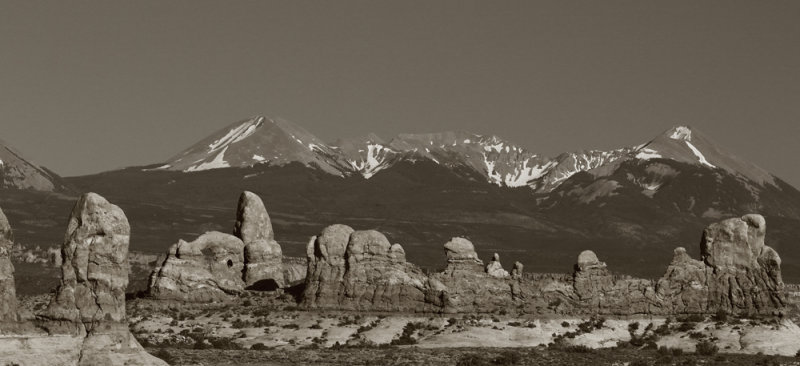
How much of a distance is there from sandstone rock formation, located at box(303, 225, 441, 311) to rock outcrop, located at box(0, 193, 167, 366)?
128ft

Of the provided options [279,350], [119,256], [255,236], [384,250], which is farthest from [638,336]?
[119,256]

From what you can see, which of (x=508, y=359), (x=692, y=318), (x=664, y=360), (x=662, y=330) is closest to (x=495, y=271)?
(x=692, y=318)

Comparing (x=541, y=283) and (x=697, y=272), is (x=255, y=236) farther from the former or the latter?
(x=697, y=272)

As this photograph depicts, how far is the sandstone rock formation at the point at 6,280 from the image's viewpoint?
227ft

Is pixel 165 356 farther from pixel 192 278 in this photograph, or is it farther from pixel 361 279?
pixel 192 278

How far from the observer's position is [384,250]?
111125 millimetres

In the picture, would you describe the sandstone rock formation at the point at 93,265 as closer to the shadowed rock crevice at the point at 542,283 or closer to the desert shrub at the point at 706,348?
the desert shrub at the point at 706,348

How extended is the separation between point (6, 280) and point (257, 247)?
5437 cm

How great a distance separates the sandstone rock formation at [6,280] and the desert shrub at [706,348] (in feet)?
138

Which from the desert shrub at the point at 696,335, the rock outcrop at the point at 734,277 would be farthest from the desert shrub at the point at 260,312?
the rock outcrop at the point at 734,277

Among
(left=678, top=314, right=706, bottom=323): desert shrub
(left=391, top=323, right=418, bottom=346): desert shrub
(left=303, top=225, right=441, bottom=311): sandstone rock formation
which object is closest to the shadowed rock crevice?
(left=303, top=225, right=441, bottom=311): sandstone rock formation

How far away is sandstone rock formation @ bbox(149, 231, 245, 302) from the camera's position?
11412 cm

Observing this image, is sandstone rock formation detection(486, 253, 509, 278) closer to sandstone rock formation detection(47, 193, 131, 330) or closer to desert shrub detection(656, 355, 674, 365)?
desert shrub detection(656, 355, 674, 365)

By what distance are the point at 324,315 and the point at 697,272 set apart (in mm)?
25928
